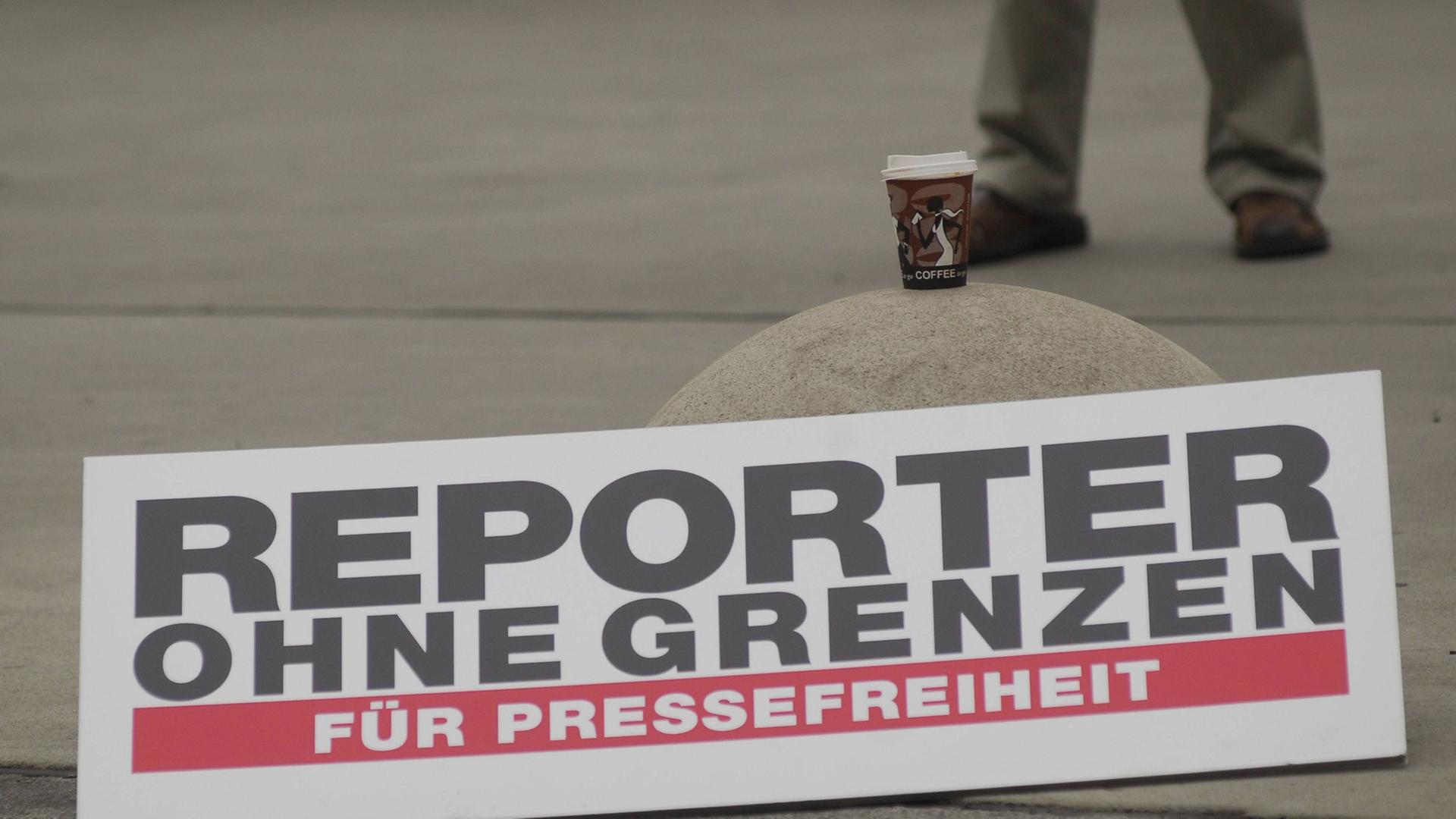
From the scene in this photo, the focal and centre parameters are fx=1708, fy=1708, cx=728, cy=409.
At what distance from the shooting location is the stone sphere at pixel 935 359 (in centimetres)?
207

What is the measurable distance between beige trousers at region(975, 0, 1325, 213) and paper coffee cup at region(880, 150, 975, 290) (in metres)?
2.81

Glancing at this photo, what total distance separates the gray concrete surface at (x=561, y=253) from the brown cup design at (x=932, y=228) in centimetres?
70

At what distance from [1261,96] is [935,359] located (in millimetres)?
3094

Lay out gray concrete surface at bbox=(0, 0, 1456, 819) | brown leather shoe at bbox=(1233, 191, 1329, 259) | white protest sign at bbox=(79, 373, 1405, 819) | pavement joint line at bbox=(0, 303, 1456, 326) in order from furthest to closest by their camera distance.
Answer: brown leather shoe at bbox=(1233, 191, 1329, 259) → pavement joint line at bbox=(0, 303, 1456, 326) → gray concrete surface at bbox=(0, 0, 1456, 819) → white protest sign at bbox=(79, 373, 1405, 819)

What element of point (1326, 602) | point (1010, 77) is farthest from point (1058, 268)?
point (1326, 602)

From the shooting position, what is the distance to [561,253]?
18.1 feet

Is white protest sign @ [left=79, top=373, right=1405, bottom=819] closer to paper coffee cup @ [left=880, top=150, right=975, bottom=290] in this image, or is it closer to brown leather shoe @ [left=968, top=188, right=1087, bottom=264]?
paper coffee cup @ [left=880, top=150, right=975, bottom=290]

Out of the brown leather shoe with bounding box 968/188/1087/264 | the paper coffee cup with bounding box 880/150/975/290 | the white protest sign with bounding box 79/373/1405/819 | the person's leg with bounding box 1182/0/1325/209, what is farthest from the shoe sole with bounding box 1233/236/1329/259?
the white protest sign with bounding box 79/373/1405/819

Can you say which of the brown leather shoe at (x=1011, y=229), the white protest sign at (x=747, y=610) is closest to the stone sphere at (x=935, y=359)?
the white protest sign at (x=747, y=610)

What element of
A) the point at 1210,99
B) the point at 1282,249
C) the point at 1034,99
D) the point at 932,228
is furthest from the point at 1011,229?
the point at 932,228

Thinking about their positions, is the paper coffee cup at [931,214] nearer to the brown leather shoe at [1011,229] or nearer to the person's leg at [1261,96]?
the brown leather shoe at [1011,229]

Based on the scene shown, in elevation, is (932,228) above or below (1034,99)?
below

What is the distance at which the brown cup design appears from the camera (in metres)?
2.09

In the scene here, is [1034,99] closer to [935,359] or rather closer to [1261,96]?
[1261,96]
